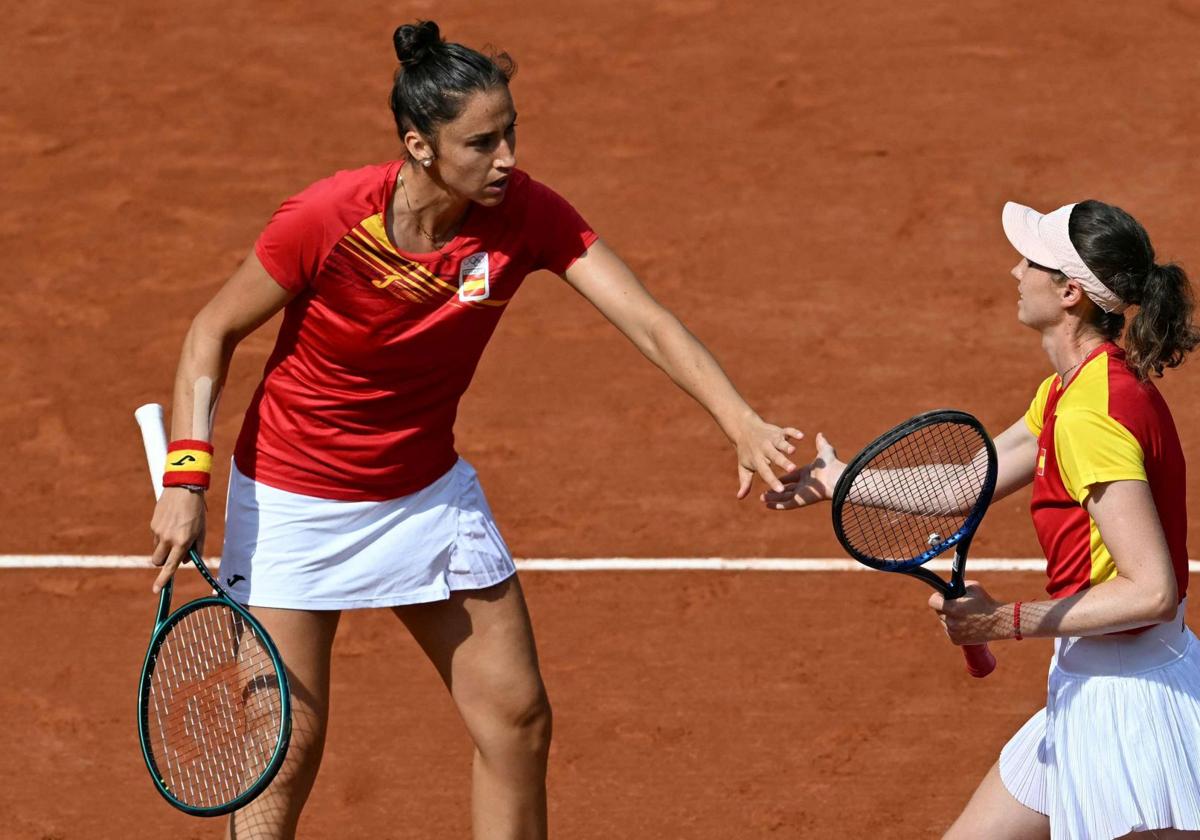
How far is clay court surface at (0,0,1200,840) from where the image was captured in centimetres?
643

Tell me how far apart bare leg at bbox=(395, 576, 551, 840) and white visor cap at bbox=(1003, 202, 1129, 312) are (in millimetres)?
1623

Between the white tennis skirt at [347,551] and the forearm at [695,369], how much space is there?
0.70m

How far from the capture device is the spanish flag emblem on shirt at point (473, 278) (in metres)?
4.52

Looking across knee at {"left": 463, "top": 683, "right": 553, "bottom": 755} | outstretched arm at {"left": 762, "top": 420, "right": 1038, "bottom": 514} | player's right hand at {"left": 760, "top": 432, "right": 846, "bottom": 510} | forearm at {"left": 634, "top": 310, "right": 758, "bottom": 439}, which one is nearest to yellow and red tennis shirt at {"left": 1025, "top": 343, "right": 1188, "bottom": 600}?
outstretched arm at {"left": 762, "top": 420, "right": 1038, "bottom": 514}

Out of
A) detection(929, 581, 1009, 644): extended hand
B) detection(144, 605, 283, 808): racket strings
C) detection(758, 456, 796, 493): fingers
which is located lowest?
detection(144, 605, 283, 808): racket strings

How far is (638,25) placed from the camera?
12117 mm

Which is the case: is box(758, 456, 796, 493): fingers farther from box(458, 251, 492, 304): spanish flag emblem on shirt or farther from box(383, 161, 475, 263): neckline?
box(383, 161, 475, 263): neckline

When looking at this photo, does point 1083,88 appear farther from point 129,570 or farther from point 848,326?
point 129,570

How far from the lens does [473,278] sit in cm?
453

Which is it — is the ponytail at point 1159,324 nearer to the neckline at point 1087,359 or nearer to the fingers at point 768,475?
the neckline at point 1087,359

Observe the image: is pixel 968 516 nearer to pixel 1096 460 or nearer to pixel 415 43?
pixel 1096 460

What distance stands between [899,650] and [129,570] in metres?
3.19

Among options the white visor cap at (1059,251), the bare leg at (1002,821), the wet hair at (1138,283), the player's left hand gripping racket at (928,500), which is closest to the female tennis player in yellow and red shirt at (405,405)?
the player's left hand gripping racket at (928,500)

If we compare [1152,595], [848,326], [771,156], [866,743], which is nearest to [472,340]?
[1152,595]
